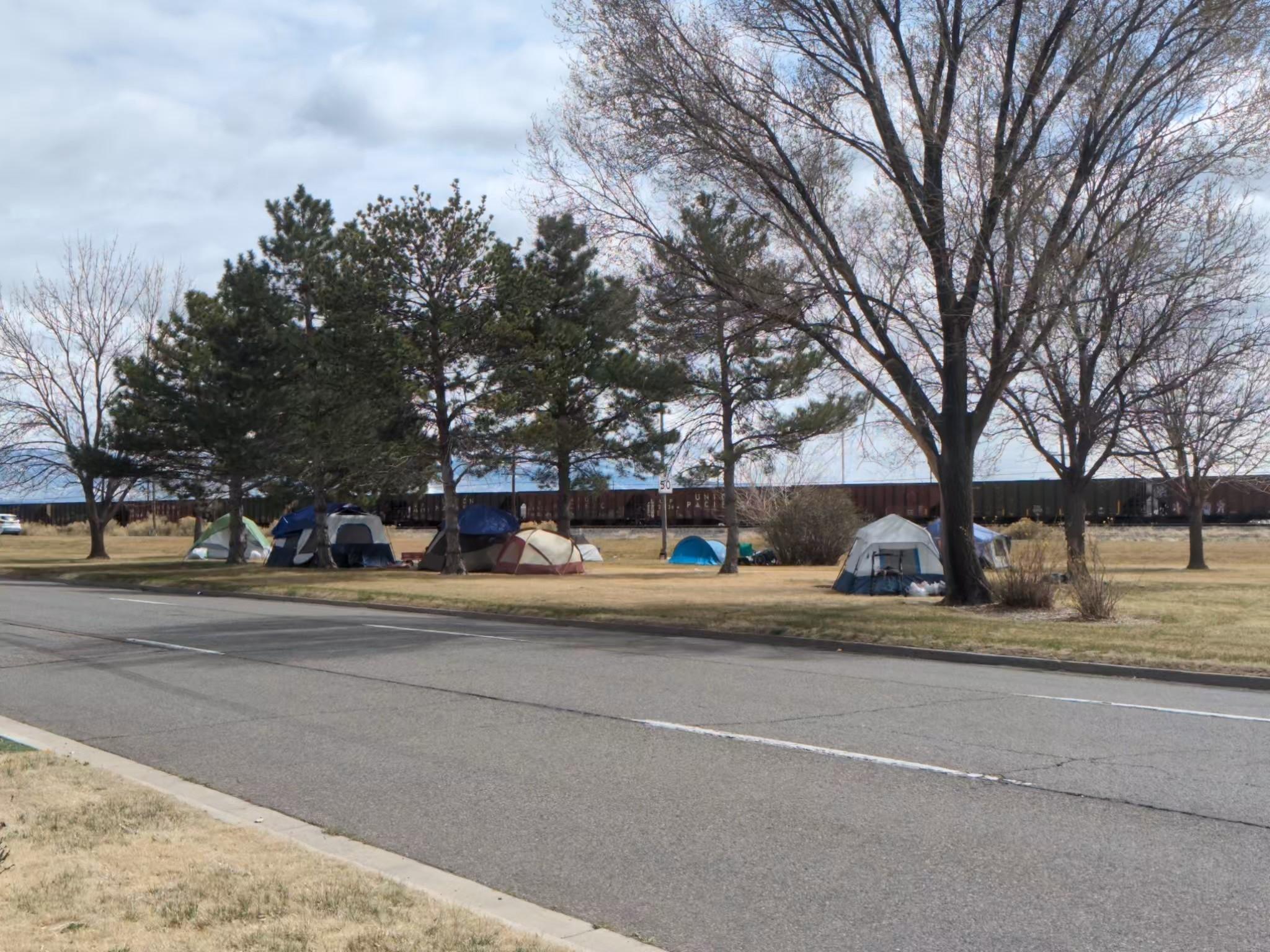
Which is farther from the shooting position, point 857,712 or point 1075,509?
point 1075,509

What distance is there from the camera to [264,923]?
4.66m

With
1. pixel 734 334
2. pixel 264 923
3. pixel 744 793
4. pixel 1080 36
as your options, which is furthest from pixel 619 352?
pixel 264 923

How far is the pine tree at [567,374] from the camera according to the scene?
33344mm

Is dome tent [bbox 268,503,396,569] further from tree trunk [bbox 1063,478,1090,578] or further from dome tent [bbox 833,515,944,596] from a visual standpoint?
tree trunk [bbox 1063,478,1090,578]

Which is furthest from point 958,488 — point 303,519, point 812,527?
point 303,519

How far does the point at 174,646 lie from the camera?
1550 cm

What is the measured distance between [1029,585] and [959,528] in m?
1.68

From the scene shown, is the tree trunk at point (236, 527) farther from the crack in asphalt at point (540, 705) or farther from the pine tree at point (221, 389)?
the crack in asphalt at point (540, 705)

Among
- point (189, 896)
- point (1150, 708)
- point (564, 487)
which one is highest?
point (564, 487)

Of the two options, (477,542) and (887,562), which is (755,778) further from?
(477,542)

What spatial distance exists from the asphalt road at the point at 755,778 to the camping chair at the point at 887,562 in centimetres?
1342

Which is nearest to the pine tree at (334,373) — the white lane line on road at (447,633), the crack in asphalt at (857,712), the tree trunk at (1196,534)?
the white lane line on road at (447,633)

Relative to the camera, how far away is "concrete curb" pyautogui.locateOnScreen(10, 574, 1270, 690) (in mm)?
12766

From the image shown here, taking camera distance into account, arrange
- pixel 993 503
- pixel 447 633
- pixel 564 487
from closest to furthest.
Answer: pixel 447 633
pixel 564 487
pixel 993 503
